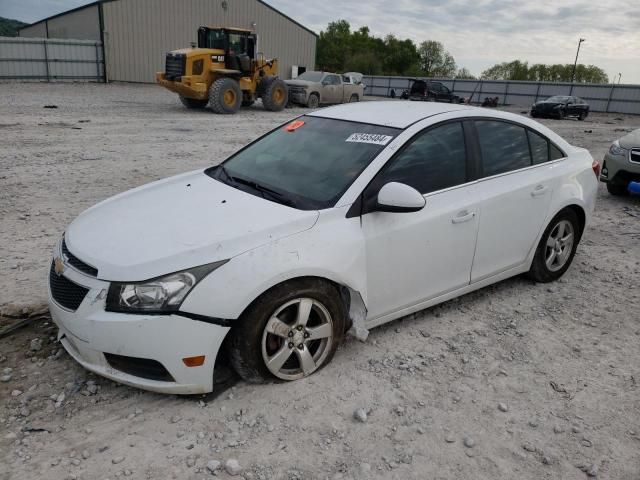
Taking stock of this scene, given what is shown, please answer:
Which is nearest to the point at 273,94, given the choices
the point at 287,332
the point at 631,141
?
the point at 631,141

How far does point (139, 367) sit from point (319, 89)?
814 inches

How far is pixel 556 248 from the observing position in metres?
4.43

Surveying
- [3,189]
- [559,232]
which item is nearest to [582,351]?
[559,232]

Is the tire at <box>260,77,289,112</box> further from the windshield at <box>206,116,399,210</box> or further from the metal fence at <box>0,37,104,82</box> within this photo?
the windshield at <box>206,116,399,210</box>

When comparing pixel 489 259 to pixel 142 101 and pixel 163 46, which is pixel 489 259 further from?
pixel 163 46

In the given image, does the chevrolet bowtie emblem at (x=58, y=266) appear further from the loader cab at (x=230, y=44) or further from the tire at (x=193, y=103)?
the tire at (x=193, y=103)

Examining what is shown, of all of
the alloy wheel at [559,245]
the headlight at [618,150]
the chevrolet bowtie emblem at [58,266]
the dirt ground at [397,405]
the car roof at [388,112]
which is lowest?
the dirt ground at [397,405]

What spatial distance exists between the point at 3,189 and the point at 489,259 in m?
6.27

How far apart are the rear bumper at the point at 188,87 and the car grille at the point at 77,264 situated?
14476 mm

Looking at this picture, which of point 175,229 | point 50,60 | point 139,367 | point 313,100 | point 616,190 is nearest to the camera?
point 139,367

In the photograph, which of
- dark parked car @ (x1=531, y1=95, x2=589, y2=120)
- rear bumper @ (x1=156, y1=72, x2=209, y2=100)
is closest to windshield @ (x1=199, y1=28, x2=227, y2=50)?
rear bumper @ (x1=156, y1=72, x2=209, y2=100)

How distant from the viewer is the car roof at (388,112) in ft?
11.6

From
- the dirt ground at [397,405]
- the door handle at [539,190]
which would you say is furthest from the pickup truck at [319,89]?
the door handle at [539,190]

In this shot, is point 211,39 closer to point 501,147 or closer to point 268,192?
point 501,147
